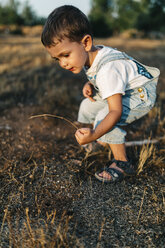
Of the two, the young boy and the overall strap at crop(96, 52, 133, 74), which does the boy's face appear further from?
the overall strap at crop(96, 52, 133, 74)

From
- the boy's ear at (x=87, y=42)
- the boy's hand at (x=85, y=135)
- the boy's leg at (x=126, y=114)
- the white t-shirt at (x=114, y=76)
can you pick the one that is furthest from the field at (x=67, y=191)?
the boy's ear at (x=87, y=42)

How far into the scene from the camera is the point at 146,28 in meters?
25.1

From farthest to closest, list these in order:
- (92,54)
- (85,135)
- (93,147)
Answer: (93,147) < (92,54) < (85,135)

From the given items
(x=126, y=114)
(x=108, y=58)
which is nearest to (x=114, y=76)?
(x=108, y=58)

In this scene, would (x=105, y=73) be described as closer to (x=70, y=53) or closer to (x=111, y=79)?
(x=111, y=79)

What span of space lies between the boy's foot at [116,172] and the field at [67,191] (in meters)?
0.05

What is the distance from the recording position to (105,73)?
1.71 metres

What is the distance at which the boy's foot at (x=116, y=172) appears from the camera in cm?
186

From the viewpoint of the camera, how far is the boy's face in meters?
1.71

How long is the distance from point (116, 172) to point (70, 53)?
1.06m

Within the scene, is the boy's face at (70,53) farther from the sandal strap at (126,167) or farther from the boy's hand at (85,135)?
the sandal strap at (126,167)

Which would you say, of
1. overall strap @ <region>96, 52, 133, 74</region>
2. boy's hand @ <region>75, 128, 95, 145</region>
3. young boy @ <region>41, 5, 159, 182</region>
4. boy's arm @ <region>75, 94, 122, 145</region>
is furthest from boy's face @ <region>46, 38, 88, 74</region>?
boy's hand @ <region>75, 128, 95, 145</region>

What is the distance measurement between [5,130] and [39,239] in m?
1.70

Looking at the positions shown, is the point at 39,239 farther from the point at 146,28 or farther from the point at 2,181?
the point at 146,28
